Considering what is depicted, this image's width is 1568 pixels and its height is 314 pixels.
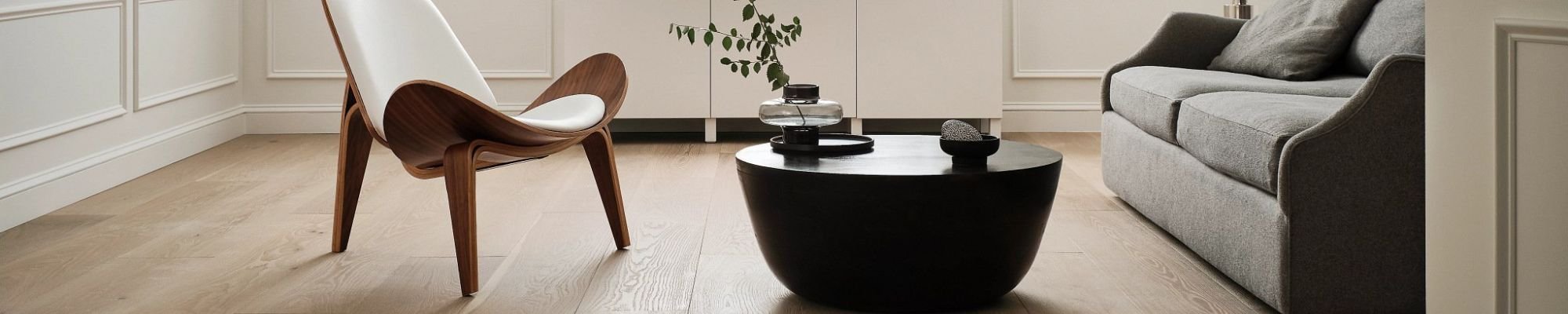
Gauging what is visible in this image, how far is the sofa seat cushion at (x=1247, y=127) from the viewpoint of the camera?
6.19 ft

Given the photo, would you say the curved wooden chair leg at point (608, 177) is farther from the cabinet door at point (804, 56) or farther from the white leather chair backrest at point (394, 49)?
the cabinet door at point (804, 56)

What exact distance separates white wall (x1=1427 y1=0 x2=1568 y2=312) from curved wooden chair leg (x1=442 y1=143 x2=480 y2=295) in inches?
58.3

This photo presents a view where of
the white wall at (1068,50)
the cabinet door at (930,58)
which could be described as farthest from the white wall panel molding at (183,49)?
the white wall at (1068,50)

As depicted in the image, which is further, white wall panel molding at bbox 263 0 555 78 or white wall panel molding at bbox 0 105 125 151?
white wall panel molding at bbox 263 0 555 78

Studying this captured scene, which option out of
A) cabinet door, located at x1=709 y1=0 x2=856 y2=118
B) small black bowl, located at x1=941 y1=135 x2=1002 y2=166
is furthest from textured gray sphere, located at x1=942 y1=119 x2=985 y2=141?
cabinet door, located at x1=709 y1=0 x2=856 y2=118

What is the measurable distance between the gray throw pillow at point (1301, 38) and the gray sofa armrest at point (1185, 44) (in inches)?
7.1

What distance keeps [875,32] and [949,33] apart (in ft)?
0.91

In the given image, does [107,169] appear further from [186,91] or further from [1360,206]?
[1360,206]

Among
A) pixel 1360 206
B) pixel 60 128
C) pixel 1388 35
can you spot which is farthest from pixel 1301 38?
pixel 60 128

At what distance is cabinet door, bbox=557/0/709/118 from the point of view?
14.6 ft

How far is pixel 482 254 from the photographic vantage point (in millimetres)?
2484

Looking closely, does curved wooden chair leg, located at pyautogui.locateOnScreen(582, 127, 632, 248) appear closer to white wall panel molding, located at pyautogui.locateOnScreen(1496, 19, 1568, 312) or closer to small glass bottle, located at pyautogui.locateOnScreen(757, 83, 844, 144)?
small glass bottle, located at pyautogui.locateOnScreen(757, 83, 844, 144)

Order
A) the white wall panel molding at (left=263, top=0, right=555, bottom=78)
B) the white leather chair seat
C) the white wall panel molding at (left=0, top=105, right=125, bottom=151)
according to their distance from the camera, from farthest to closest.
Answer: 1. the white wall panel molding at (left=263, top=0, right=555, bottom=78)
2. the white wall panel molding at (left=0, top=105, right=125, bottom=151)
3. the white leather chair seat

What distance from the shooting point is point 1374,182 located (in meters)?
1.78
